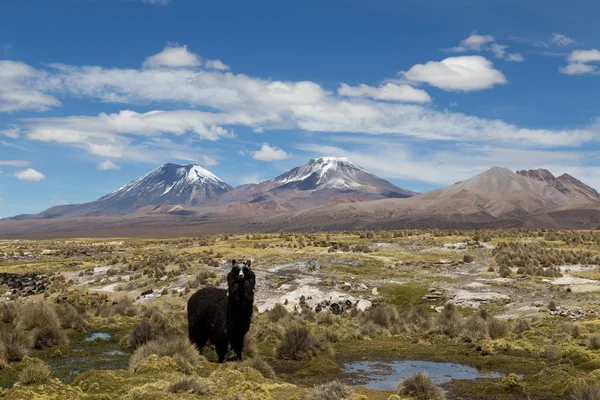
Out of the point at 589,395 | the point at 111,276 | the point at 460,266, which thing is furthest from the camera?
the point at 111,276

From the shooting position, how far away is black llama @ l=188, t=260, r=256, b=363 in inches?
534

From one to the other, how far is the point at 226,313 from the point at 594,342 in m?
12.3

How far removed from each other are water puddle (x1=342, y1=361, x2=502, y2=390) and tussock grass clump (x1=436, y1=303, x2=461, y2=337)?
5508mm

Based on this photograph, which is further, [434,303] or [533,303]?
[434,303]

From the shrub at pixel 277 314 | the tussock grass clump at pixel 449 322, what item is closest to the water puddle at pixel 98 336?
the shrub at pixel 277 314

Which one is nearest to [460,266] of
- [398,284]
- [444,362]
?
[398,284]

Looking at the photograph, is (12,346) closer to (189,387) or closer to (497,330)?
(189,387)

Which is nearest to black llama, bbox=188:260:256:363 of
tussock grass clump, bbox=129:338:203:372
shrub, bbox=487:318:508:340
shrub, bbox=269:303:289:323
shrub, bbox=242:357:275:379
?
tussock grass clump, bbox=129:338:203:372

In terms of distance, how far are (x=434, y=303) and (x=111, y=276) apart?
3013 centimetres

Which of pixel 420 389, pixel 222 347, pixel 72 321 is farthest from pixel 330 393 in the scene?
pixel 72 321

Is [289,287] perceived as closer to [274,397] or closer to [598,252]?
[274,397]

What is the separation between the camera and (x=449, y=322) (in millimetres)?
22484

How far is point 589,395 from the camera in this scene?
32.7ft

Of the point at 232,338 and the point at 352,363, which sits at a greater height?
the point at 232,338
